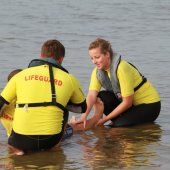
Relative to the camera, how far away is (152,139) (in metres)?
7.70

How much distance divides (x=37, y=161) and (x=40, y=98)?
615mm

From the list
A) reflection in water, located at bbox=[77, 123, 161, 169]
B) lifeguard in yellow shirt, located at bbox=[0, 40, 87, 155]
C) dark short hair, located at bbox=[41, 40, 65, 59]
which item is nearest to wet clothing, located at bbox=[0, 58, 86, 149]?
lifeguard in yellow shirt, located at bbox=[0, 40, 87, 155]

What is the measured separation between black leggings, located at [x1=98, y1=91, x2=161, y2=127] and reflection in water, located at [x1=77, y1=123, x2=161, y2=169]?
10cm

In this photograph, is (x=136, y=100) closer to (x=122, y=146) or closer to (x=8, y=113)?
(x=122, y=146)

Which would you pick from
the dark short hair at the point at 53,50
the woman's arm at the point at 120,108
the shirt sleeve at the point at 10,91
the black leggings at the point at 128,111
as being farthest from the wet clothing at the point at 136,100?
the shirt sleeve at the point at 10,91

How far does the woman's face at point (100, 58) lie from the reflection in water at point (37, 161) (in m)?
1.28

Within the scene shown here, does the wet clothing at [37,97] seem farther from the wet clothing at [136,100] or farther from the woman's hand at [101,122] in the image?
the woman's hand at [101,122]

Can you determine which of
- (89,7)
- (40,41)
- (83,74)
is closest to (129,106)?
(83,74)

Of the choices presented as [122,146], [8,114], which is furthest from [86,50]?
[8,114]

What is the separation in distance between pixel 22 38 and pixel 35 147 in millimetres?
8468

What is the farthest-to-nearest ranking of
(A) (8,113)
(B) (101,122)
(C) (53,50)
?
1. (B) (101,122)
2. (A) (8,113)
3. (C) (53,50)

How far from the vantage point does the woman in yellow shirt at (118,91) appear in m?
7.80

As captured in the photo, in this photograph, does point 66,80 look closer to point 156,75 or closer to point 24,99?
point 24,99

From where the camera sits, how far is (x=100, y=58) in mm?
7715
